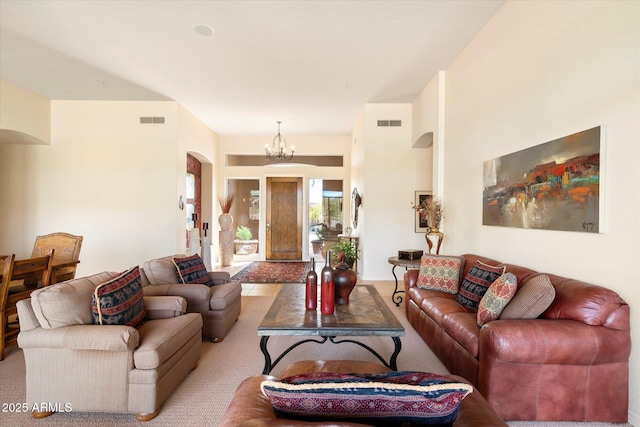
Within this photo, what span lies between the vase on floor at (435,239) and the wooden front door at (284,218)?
4.91 metres

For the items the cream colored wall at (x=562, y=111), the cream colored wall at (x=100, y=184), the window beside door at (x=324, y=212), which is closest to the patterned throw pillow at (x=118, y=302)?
the cream colored wall at (x=562, y=111)

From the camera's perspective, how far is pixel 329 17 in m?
3.33

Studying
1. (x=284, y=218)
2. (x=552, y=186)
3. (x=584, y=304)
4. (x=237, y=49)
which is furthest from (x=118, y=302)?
(x=284, y=218)

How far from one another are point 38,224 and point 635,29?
8587mm

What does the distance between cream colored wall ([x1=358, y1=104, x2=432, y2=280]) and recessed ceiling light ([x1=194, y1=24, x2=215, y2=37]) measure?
3415 millimetres

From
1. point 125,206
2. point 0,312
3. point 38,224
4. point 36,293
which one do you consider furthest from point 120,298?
point 38,224

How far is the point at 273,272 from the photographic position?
279 inches

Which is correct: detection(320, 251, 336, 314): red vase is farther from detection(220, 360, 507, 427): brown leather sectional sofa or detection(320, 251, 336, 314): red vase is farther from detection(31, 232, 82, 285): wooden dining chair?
detection(31, 232, 82, 285): wooden dining chair

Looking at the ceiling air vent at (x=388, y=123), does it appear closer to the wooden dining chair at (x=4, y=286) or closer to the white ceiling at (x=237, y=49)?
the white ceiling at (x=237, y=49)

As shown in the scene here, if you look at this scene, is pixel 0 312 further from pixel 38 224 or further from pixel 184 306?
pixel 38 224

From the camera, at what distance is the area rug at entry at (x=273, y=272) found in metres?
6.34

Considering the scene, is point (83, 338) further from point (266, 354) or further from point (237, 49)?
point (237, 49)

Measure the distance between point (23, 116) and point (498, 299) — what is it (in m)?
7.68

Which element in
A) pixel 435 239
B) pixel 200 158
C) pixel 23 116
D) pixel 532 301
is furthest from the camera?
pixel 200 158
